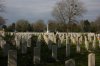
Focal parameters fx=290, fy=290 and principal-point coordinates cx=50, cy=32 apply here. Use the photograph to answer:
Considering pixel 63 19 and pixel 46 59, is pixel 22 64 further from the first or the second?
pixel 63 19

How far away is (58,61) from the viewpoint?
14148 millimetres

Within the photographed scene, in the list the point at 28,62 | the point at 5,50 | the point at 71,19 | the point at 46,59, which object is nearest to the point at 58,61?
the point at 46,59

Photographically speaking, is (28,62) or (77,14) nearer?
(28,62)

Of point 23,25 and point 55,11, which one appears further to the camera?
point 23,25

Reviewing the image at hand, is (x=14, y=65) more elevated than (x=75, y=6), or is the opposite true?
(x=75, y=6)

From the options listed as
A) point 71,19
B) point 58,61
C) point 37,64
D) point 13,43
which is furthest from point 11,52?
point 71,19

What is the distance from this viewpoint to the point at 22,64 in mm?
12734

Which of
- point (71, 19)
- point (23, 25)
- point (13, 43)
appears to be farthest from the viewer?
point (23, 25)

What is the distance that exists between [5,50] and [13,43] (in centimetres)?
615

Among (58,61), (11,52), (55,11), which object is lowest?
(58,61)

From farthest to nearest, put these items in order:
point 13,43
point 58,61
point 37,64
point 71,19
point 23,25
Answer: point 23,25
point 71,19
point 13,43
point 58,61
point 37,64

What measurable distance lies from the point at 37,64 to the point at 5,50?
2940 mm

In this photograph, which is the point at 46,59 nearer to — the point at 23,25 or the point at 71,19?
the point at 71,19

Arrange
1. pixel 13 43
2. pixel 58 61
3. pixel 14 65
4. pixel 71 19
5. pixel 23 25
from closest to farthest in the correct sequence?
pixel 14 65 < pixel 58 61 < pixel 13 43 < pixel 71 19 < pixel 23 25
